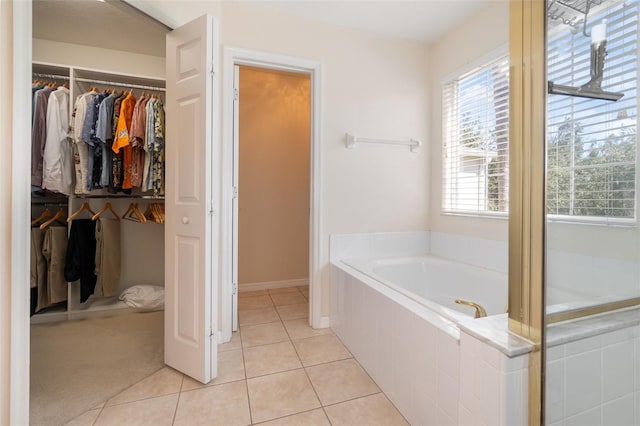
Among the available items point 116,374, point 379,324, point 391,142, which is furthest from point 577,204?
point 116,374

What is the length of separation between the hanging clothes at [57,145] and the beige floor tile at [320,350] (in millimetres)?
2121

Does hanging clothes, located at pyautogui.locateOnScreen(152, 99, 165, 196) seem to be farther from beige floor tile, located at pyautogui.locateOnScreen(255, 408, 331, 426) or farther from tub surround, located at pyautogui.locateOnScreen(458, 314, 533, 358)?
tub surround, located at pyautogui.locateOnScreen(458, 314, 533, 358)

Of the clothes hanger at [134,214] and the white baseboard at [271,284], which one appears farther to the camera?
the white baseboard at [271,284]

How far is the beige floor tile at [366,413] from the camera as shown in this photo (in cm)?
131

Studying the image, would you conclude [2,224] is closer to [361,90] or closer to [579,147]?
[579,147]

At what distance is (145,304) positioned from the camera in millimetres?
2555

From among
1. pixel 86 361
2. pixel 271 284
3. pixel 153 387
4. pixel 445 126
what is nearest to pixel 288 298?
pixel 271 284

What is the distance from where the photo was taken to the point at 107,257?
8.00 ft

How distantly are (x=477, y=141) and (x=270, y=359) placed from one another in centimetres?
221

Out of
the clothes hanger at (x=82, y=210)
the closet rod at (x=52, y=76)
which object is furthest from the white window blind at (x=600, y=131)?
the closet rod at (x=52, y=76)

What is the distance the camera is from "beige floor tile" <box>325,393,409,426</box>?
1.31 m

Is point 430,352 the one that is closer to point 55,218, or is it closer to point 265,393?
point 265,393

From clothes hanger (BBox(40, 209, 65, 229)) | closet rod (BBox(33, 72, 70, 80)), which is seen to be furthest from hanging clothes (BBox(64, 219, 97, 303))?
closet rod (BBox(33, 72, 70, 80))

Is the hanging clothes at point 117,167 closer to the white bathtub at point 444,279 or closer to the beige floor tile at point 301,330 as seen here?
the beige floor tile at point 301,330
